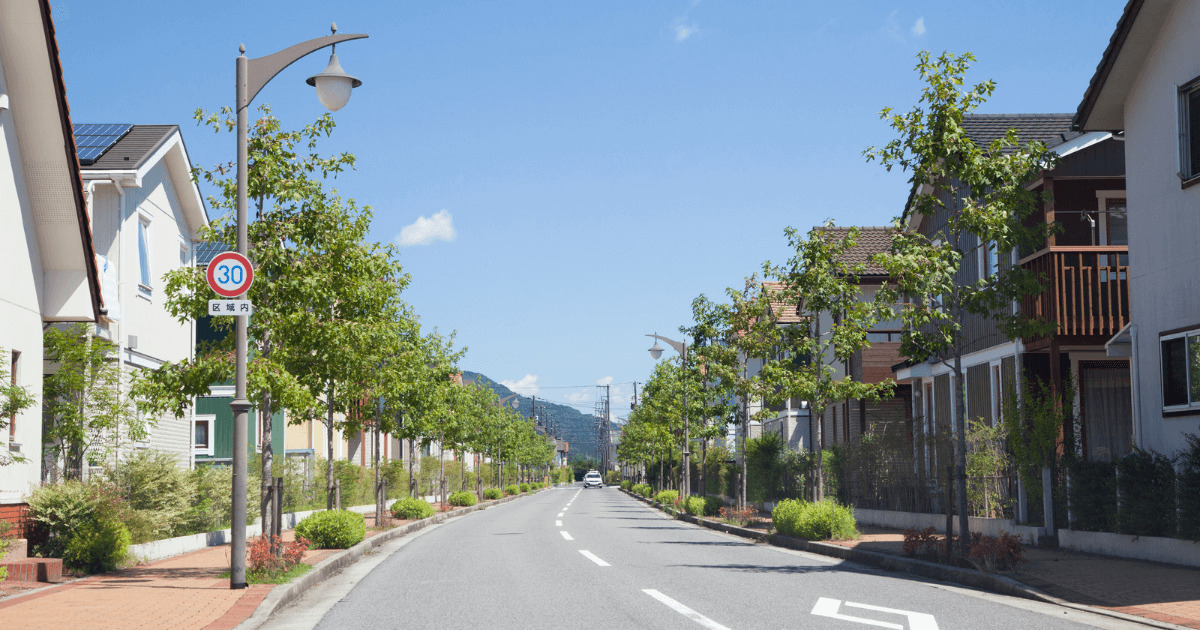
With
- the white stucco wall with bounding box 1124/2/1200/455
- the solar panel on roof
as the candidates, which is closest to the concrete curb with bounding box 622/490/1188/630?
the white stucco wall with bounding box 1124/2/1200/455

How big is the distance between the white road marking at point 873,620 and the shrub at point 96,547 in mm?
9721

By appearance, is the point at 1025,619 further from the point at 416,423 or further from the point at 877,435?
the point at 416,423

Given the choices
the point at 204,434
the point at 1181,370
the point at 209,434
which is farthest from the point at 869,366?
the point at 204,434

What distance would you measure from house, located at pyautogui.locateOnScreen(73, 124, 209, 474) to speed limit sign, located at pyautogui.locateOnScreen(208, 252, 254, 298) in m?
6.92

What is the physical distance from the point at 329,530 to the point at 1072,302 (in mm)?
14210

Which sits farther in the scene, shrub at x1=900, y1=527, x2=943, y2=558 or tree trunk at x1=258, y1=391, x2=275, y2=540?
shrub at x1=900, y1=527, x2=943, y2=558

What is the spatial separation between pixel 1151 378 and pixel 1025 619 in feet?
26.7

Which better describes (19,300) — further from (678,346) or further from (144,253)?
(678,346)

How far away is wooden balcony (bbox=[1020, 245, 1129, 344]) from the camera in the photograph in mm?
19500

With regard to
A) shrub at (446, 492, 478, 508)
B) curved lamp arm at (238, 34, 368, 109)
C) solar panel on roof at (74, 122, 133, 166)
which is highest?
solar panel on roof at (74, 122, 133, 166)

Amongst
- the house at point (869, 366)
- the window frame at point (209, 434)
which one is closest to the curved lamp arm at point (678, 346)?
the house at point (869, 366)

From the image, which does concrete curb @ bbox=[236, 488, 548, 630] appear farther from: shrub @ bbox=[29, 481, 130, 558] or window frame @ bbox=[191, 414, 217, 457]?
window frame @ bbox=[191, 414, 217, 457]

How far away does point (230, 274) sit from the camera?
42.5 ft

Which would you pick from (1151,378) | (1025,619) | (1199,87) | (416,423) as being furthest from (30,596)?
(416,423)
